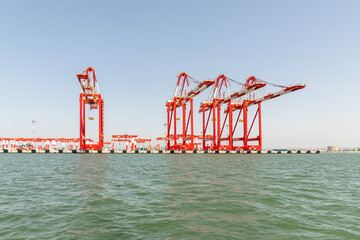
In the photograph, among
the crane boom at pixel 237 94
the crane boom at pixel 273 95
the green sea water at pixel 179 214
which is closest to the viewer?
the green sea water at pixel 179 214

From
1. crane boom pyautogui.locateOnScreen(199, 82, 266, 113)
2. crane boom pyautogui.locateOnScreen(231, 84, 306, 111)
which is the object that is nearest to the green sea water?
crane boom pyautogui.locateOnScreen(231, 84, 306, 111)

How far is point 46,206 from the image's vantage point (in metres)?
7.77

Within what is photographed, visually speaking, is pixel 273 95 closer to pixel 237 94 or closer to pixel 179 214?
pixel 237 94

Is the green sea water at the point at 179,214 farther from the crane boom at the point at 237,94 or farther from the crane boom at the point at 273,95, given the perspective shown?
the crane boom at the point at 237,94

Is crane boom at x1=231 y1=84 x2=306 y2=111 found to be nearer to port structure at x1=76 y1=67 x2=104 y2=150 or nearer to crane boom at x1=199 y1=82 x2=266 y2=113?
crane boom at x1=199 y1=82 x2=266 y2=113

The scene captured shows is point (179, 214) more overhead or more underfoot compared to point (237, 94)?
more underfoot

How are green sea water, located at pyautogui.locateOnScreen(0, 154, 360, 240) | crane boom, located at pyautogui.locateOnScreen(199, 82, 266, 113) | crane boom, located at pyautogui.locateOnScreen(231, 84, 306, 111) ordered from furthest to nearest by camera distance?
crane boom, located at pyautogui.locateOnScreen(199, 82, 266, 113)
crane boom, located at pyautogui.locateOnScreen(231, 84, 306, 111)
green sea water, located at pyautogui.locateOnScreen(0, 154, 360, 240)

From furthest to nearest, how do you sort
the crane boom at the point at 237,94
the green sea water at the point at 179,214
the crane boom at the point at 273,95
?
the crane boom at the point at 237,94 < the crane boom at the point at 273,95 < the green sea water at the point at 179,214

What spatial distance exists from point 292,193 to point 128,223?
24.6ft

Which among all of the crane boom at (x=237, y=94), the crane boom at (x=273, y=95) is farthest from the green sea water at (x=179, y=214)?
the crane boom at (x=237, y=94)

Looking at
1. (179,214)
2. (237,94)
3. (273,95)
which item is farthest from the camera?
(237,94)

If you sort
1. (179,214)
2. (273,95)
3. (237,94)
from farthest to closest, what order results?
(237,94) < (273,95) < (179,214)

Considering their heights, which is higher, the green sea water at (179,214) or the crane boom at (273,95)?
the crane boom at (273,95)

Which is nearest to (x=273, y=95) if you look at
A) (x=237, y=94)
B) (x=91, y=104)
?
(x=237, y=94)
